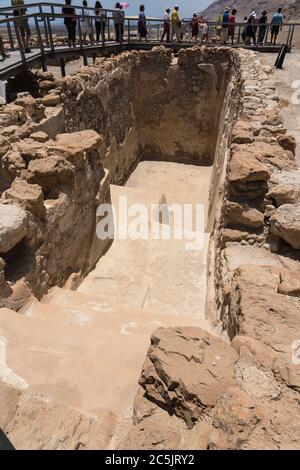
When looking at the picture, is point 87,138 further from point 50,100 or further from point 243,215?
point 243,215

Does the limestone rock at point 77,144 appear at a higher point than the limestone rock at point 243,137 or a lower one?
lower

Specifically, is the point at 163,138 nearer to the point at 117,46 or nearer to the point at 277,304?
the point at 117,46

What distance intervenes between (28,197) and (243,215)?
253cm

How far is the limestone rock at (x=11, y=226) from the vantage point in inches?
133

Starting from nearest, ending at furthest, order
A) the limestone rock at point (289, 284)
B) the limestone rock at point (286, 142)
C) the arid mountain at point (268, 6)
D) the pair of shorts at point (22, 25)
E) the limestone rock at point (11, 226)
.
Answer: the limestone rock at point (289, 284)
the limestone rock at point (11, 226)
the limestone rock at point (286, 142)
the pair of shorts at point (22, 25)
the arid mountain at point (268, 6)

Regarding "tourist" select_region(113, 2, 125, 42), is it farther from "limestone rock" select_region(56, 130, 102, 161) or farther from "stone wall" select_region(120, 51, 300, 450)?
"stone wall" select_region(120, 51, 300, 450)

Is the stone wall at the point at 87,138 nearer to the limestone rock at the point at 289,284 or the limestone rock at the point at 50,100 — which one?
the limestone rock at the point at 50,100

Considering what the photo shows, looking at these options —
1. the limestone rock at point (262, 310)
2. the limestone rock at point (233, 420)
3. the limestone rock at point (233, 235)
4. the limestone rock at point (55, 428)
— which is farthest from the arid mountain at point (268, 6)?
the limestone rock at point (55, 428)

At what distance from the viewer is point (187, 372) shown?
6.36 ft

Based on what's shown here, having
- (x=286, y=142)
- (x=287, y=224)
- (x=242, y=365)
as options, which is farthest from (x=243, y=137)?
(x=242, y=365)

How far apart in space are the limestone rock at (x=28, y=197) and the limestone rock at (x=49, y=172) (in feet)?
0.83

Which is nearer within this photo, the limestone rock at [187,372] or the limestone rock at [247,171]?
the limestone rock at [187,372]

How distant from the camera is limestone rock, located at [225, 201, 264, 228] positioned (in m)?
3.72

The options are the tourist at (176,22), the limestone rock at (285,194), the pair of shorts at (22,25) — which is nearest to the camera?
the limestone rock at (285,194)
